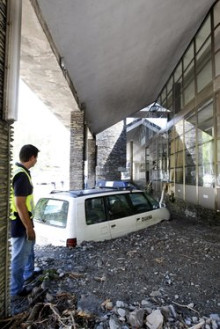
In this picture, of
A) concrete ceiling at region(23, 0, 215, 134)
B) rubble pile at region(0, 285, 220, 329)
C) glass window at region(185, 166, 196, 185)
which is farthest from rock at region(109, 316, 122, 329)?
glass window at region(185, 166, 196, 185)

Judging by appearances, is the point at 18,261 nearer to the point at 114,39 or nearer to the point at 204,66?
the point at 114,39

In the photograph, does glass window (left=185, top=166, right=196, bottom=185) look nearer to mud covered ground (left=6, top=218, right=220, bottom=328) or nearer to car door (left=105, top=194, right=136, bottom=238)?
mud covered ground (left=6, top=218, right=220, bottom=328)

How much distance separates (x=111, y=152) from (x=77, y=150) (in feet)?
23.0

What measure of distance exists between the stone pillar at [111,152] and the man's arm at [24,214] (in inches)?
480

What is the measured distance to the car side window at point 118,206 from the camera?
14.3 feet

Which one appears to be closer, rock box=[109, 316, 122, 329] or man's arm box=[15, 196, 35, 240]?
rock box=[109, 316, 122, 329]

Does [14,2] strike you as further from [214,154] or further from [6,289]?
[214,154]

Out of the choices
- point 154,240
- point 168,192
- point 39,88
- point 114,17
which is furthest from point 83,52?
point 168,192

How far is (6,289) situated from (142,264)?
1932 mm

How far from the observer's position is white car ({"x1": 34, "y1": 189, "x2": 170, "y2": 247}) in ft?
12.3

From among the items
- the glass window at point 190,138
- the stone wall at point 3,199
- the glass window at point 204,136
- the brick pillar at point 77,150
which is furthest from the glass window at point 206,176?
the stone wall at point 3,199

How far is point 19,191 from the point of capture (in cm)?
274

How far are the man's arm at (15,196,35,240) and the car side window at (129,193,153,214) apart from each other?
8.40 feet

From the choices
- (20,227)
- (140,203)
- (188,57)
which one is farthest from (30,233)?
(188,57)
